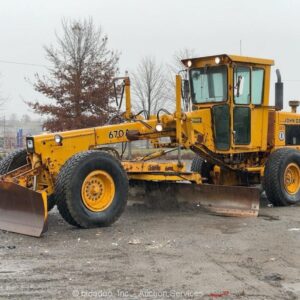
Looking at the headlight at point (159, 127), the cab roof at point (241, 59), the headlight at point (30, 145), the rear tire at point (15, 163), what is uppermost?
the cab roof at point (241, 59)

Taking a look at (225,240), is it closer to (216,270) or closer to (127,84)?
(216,270)

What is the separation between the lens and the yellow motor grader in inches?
346

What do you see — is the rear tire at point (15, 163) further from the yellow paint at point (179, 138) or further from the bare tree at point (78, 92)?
the bare tree at point (78, 92)

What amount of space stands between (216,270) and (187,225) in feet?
9.62

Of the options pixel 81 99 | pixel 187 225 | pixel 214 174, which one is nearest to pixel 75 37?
pixel 81 99

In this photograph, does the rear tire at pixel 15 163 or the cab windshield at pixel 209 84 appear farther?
the cab windshield at pixel 209 84

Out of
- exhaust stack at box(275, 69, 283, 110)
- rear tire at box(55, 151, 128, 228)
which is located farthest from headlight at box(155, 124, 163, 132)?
exhaust stack at box(275, 69, 283, 110)

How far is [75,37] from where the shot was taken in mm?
29500

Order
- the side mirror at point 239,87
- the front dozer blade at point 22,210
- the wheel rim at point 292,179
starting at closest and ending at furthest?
the front dozer blade at point 22,210 < the side mirror at point 239,87 < the wheel rim at point 292,179

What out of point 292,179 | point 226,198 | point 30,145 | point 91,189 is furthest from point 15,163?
point 292,179

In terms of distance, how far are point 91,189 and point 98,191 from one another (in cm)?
15

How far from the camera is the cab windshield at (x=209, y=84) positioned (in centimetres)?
1127

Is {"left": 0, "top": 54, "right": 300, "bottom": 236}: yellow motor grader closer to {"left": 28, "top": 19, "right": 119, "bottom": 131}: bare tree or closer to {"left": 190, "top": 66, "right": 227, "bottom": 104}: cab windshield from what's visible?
{"left": 190, "top": 66, "right": 227, "bottom": 104}: cab windshield

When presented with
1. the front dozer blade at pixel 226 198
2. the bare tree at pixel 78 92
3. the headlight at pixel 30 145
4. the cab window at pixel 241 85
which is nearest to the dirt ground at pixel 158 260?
the front dozer blade at pixel 226 198
